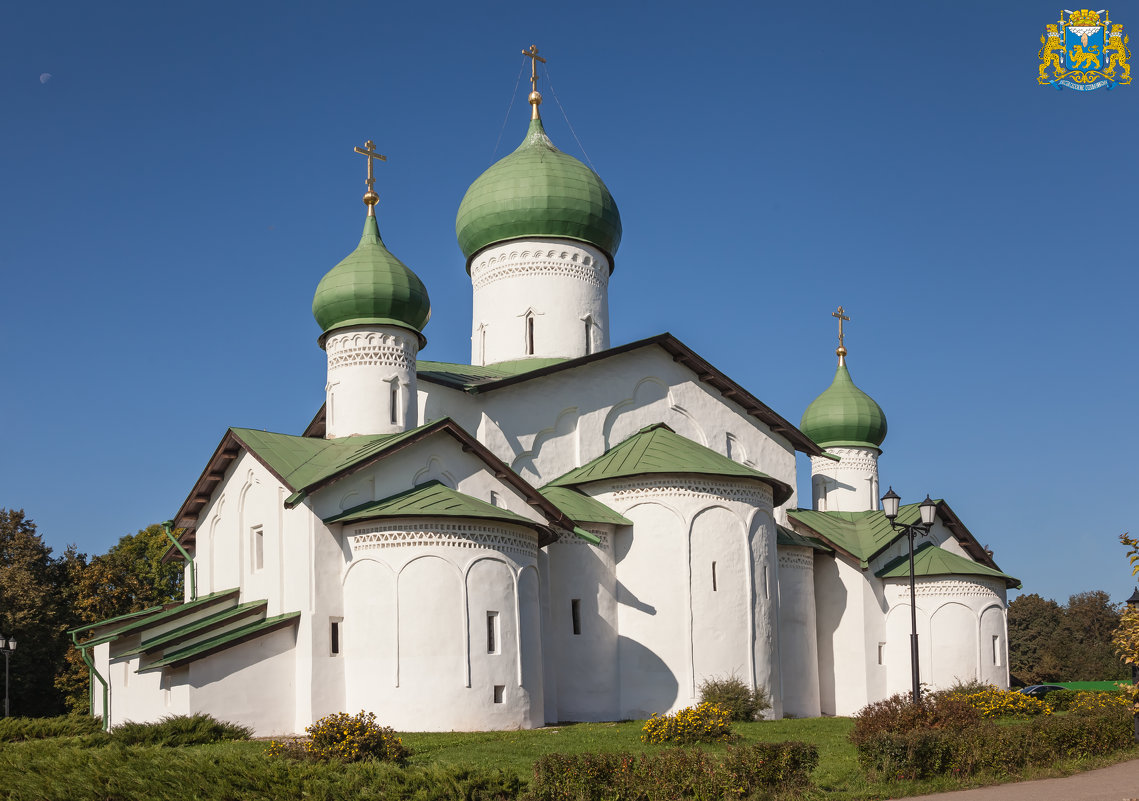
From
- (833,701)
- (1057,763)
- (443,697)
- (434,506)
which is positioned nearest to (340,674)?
(443,697)

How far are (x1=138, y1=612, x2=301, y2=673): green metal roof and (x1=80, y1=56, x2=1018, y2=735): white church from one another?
2.0 inches

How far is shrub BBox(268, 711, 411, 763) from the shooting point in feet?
38.5

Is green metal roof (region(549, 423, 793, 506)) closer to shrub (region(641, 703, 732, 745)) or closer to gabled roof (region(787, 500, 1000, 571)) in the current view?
gabled roof (region(787, 500, 1000, 571))

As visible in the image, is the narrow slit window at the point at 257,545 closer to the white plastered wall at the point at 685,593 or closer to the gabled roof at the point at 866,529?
the white plastered wall at the point at 685,593

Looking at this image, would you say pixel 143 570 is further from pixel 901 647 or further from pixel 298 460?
pixel 901 647

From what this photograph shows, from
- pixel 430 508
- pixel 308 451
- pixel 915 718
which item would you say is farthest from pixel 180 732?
pixel 915 718

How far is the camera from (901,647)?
2539 centimetres

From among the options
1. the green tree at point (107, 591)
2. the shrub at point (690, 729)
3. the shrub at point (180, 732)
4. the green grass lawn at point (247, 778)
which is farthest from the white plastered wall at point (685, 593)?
the green tree at point (107, 591)

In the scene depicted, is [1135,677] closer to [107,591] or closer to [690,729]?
[690,729]

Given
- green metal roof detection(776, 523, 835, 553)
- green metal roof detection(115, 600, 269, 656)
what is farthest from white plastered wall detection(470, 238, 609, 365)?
green metal roof detection(115, 600, 269, 656)

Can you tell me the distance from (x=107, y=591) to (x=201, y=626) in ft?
53.6

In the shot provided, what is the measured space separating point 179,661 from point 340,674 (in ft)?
7.65

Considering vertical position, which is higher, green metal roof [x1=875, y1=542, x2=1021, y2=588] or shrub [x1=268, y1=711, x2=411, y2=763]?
green metal roof [x1=875, y1=542, x2=1021, y2=588]

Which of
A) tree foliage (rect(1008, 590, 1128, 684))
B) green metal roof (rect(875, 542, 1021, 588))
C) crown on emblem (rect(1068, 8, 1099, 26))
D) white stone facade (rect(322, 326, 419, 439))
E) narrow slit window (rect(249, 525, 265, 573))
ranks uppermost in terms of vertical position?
crown on emblem (rect(1068, 8, 1099, 26))
